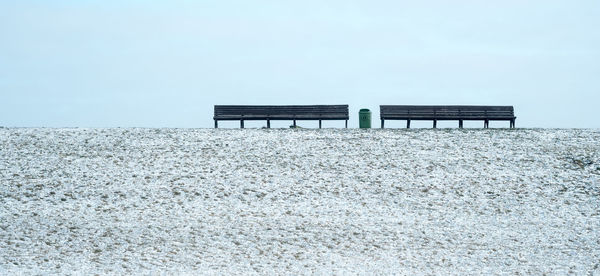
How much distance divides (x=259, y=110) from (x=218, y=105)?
1626 mm

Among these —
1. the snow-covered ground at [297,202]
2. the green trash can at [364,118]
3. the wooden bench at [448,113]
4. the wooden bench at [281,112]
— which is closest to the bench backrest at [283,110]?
the wooden bench at [281,112]

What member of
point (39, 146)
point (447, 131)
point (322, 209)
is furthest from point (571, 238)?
point (39, 146)

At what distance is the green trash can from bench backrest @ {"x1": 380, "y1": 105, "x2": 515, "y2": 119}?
77cm

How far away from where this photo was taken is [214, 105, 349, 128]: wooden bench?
1157 inches

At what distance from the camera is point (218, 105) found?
Result: 29.5 metres

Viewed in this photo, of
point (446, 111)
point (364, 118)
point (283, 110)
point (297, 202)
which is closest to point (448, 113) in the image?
point (446, 111)

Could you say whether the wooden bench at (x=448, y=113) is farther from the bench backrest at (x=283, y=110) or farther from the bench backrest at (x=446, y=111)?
the bench backrest at (x=283, y=110)

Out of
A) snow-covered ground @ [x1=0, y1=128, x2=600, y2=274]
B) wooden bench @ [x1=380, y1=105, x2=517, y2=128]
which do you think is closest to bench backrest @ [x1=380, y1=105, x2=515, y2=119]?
wooden bench @ [x1=380, y1=105, x2=517, y2=128]

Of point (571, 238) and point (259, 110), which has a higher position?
point (259, 110)

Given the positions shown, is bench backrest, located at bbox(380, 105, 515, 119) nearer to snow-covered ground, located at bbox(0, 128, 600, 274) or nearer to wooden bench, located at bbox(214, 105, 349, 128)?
wooden bench, located at bbox(214, 105, 349, 128)

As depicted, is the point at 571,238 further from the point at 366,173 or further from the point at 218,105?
the point at 218,105

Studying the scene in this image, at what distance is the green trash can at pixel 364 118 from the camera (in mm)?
28734

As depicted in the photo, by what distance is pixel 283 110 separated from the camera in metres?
29.7

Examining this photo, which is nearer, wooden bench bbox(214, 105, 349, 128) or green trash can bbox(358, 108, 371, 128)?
green trash can bbox(358, 108, 371, 128)
